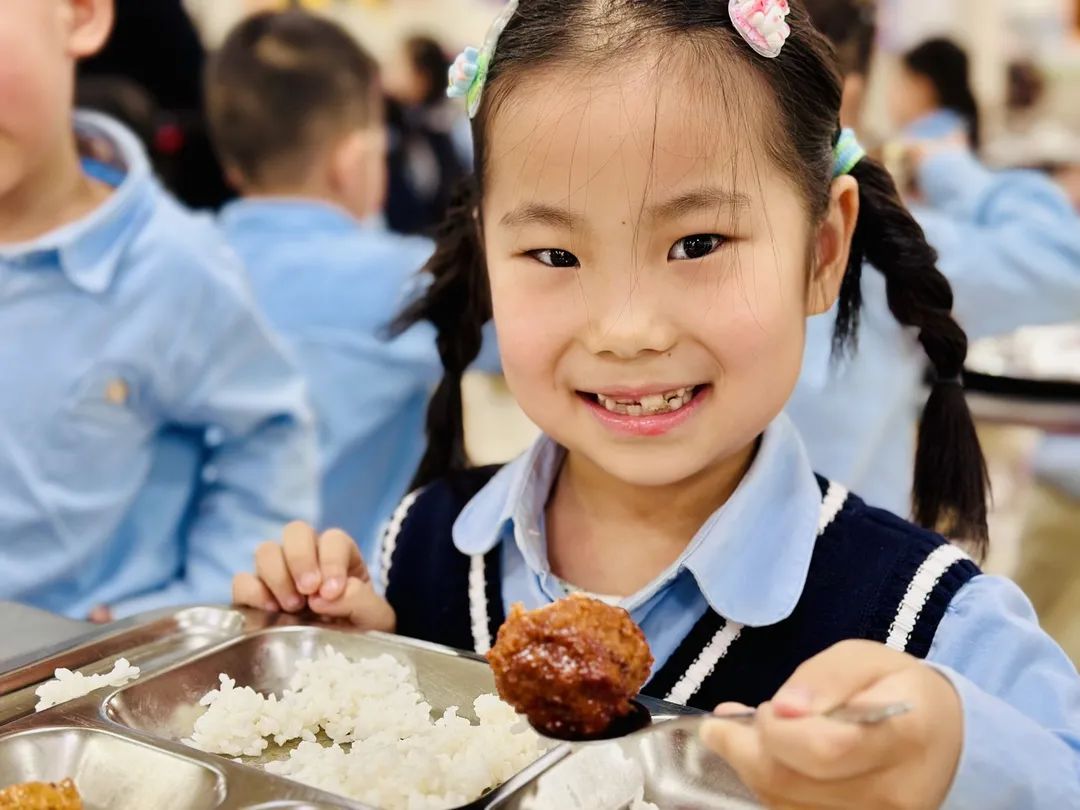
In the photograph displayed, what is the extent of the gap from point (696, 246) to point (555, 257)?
0.42 feet

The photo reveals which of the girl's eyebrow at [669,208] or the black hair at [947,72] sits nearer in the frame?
the girl's eyebrow at [669,208]

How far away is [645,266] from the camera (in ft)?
3.46

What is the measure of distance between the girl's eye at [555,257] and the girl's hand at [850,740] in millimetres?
445

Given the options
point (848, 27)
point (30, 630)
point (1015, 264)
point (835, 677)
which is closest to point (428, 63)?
point (1015, 264)

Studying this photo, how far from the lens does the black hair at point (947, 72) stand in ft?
12.8

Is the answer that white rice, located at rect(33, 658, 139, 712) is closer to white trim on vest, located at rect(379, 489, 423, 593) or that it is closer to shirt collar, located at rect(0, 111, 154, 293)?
white trim on vest, located at rect(379, 489, 423, 593)

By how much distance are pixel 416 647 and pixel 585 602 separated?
212mm

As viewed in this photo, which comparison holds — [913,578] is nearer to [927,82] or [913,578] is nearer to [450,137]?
[927,82]

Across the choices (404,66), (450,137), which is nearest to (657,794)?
(450,137)

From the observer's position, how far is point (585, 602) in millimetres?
935

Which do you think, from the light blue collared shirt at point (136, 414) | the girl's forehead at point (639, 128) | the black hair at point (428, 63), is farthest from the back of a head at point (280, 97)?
the black hair at point (428, 63)

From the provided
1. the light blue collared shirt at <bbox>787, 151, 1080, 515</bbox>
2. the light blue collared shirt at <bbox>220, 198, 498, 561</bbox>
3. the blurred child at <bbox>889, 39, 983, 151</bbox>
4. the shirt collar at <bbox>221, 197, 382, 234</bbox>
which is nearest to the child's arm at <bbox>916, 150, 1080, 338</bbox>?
the light blue collared shirt at <bbox>787, 151, 1080, 515</bbox>

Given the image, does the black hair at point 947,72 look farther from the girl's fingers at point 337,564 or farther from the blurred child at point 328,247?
the girl's fingers at point 337,564

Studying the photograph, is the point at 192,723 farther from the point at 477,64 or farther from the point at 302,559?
the point at 477,64
